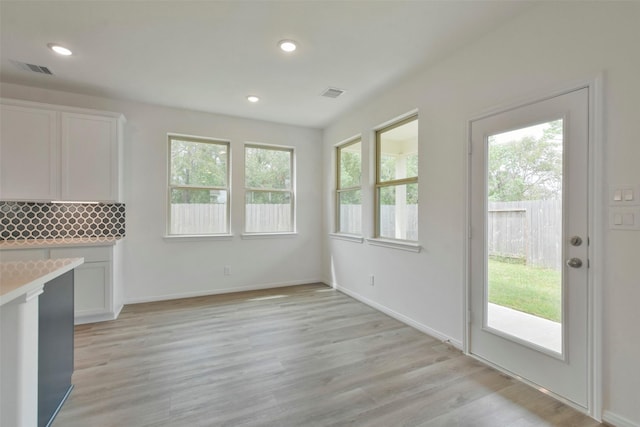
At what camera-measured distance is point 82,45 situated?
261 cm

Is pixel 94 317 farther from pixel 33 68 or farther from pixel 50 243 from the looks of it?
pixel 33 68

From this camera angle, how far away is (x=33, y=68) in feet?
9.98

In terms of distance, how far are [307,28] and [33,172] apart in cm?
337

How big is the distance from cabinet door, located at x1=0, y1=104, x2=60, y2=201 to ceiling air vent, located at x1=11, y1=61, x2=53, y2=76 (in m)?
0.40

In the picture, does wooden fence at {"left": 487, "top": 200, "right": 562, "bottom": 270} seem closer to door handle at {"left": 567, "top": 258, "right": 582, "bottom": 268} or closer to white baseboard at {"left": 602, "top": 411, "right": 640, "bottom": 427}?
door handle at {"left": 567, "top": 258, "right": 582, "bottom": 268}

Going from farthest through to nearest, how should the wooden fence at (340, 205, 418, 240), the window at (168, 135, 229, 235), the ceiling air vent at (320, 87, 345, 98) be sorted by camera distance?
the window at (168, 135, 229, 235) → the ceiling air vent at (320, 87, 345, 98) → the wooden fence at (340, 205, 418, 240)

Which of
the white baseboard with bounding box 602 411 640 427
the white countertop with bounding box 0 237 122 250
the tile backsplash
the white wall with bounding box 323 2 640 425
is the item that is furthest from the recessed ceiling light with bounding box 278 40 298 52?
the white baseboard with bounding box 602 411 640 427

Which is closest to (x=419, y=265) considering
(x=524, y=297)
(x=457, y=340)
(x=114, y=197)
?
(x=457, y=340)

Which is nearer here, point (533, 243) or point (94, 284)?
point (533, 243)

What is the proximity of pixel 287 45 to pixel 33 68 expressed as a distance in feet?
8.95

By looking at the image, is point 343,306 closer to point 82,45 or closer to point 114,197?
point 114,197

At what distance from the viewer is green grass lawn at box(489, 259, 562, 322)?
2037 mm

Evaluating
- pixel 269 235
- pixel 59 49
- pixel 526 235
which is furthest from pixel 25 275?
pixel 269 235

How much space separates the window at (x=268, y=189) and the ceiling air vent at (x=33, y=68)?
7.97 feet
